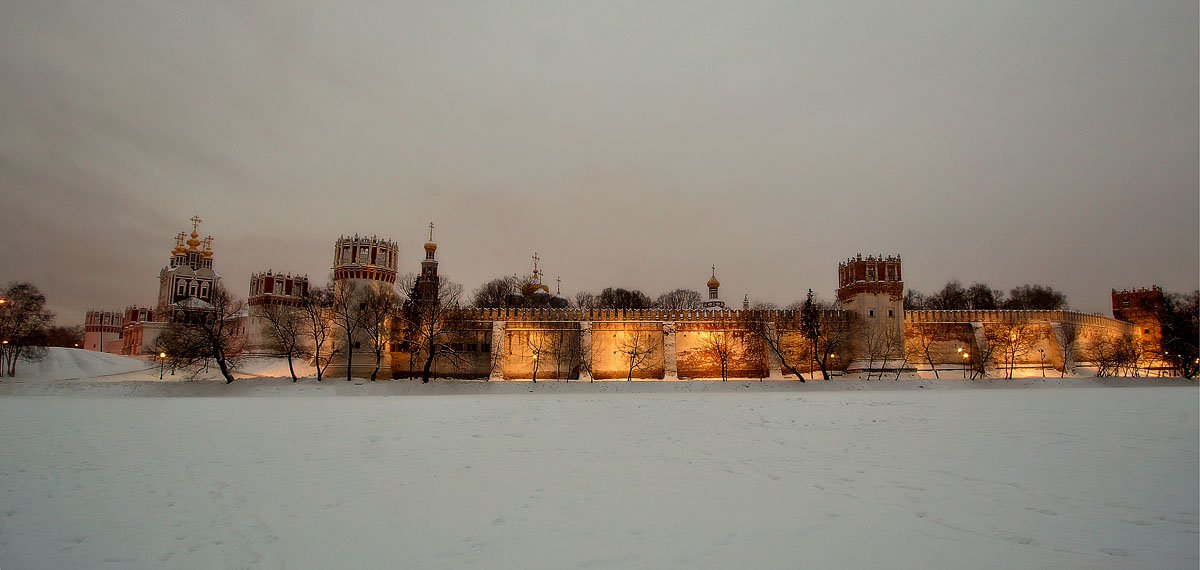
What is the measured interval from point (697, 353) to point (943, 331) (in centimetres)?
1512

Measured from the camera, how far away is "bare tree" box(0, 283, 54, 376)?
A: 103ft

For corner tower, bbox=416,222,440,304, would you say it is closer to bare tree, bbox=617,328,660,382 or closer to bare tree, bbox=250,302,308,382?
bare tree, bbox=250,302,308,382

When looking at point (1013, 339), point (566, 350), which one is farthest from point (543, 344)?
point (1013, 339)

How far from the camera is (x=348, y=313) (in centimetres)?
3359

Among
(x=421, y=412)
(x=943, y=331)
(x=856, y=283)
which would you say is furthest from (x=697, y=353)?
(x=421, y=412)

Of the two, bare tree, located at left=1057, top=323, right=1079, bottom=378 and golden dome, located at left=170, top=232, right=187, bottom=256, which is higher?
golden dome, located at left=170, top=232, right=187, bottom=256

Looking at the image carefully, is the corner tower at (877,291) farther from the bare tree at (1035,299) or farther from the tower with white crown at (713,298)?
the bare tree at (1035,299)

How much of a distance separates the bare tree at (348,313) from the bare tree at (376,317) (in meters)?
0.22

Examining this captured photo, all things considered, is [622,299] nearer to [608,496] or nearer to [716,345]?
[716,345]

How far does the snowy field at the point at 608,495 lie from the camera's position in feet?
15.1

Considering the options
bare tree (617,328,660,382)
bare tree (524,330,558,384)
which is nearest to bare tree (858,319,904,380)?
bare tree (617,328,660,382)

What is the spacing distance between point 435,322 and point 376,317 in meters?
3.03

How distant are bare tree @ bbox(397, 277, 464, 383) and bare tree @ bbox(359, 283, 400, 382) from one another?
752 millimetres

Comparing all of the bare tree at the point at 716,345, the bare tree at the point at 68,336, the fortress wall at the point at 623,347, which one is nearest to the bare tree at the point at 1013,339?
the bare tree at the point at 716,345
